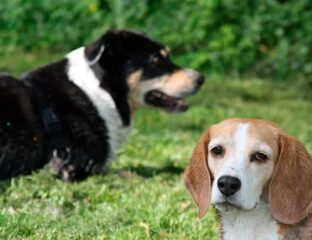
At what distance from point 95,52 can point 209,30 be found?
631 centimetres

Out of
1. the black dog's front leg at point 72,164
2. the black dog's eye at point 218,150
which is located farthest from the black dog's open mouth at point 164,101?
the black dog's eye at point 218,150

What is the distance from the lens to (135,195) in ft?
21.0

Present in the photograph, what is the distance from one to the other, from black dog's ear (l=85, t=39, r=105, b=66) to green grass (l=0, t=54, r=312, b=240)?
894mm

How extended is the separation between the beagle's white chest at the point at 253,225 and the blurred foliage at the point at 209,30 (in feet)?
28.6

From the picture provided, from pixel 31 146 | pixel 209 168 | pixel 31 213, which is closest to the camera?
pixel 209 168

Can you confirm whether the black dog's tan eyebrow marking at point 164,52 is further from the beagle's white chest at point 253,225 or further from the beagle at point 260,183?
the beagle's white chest at point 253,225

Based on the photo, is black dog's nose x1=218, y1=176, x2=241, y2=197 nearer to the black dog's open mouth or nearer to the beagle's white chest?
the beagle's white chest

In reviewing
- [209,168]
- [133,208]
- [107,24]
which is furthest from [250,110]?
[209,168]

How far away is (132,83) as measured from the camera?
24.1 feet

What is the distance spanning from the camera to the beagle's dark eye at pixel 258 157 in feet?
13.2

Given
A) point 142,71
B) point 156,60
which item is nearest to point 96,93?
point 142,71

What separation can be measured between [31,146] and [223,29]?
22.5ft

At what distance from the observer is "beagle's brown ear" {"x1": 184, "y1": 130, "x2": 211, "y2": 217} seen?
426cm

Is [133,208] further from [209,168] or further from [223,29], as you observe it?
[223,29]
